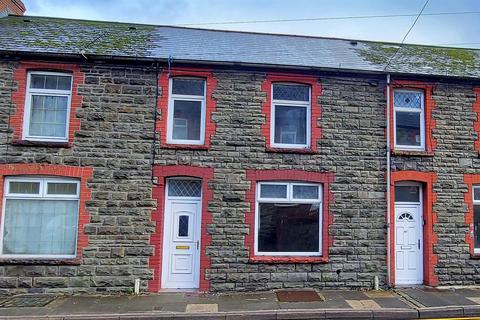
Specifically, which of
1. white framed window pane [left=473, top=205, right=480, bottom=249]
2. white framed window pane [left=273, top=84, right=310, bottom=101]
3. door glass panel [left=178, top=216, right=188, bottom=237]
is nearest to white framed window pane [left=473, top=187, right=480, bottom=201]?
white framed window pane [left=473, top=205, right=480, bottom=249]

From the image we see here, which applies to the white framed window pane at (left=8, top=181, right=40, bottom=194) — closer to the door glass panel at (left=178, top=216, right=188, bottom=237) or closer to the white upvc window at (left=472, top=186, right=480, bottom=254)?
the door glass panel at (left=178, top=216, right=188, bottom=237)

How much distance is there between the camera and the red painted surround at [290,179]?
31.1 feet

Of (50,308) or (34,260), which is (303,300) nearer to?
(50,308)

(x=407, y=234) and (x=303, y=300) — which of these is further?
(x=407, y=234)

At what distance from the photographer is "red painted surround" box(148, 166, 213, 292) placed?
9.23m

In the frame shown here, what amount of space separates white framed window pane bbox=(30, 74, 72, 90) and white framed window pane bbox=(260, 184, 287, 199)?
5320mm

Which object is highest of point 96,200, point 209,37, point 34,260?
point 209,37

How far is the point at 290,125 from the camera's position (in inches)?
400

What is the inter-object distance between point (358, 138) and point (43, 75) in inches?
308

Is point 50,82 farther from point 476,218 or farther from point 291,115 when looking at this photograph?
point 476,218

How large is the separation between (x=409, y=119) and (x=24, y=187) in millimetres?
9621

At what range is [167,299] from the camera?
28.2 ft

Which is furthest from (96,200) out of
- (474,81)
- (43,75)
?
(474,81)

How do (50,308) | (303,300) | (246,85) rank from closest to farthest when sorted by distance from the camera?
(50,308) → (303,300) → (246,85)
